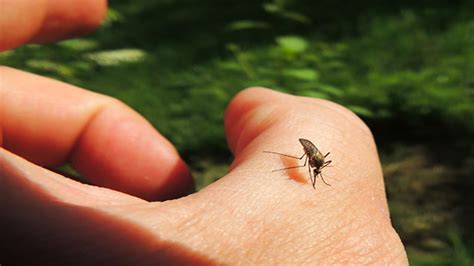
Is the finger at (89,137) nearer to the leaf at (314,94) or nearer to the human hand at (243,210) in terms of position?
the human hand at (243,210)

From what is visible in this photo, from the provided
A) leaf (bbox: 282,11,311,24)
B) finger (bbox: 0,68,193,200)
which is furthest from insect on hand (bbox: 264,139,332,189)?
leaf (bbox: 282,11,311,24)

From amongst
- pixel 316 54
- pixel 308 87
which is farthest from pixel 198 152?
pixel 316 54

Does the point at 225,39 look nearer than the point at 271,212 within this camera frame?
No

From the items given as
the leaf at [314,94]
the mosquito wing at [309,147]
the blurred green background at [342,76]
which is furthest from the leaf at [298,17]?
the mosquito wing at [309,147]

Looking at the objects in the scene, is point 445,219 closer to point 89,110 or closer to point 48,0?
point 89,110

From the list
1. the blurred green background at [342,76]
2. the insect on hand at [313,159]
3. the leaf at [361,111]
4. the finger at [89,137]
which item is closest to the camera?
the insect on hand at [313,159]

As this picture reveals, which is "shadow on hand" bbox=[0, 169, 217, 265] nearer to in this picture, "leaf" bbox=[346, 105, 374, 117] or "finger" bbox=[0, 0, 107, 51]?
"finger" bbox=[0, 0, 107, 51]
